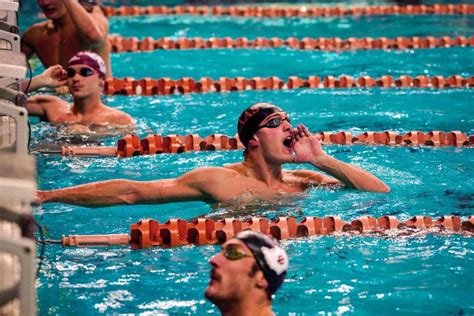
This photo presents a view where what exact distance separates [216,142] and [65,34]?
1.87m

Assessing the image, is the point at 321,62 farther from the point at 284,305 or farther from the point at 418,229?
the point at 284,305

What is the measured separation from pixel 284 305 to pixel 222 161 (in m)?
2.26

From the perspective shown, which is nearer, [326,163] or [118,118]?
[326,163]

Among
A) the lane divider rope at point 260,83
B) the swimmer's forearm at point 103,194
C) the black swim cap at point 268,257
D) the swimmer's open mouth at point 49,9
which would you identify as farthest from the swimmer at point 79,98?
the black swim cap at point 268,257

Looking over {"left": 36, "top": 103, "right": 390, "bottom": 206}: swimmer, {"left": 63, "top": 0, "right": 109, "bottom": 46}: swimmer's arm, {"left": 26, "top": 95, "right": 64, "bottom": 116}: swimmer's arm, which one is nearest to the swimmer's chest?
{"left": 36, "top": 103, "right": 390, "bottom": 206}: swimmer

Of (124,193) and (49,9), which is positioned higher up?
(49,9)

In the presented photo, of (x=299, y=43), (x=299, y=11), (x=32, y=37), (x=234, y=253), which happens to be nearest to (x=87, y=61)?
(x=32, y=37)

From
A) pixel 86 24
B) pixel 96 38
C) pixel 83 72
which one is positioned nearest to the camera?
pixel 83 72

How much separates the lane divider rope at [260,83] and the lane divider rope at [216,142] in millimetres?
1523

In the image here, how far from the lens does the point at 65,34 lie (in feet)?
25.4

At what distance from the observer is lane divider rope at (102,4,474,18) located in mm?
12219

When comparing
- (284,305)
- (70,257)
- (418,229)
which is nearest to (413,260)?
(418,229)

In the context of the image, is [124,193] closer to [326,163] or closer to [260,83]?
[326,163]

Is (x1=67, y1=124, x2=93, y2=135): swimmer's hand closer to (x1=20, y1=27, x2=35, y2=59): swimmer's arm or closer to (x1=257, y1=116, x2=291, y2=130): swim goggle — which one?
(x1=20, y1=27, x2=35, y2=59): swimmer's arm
